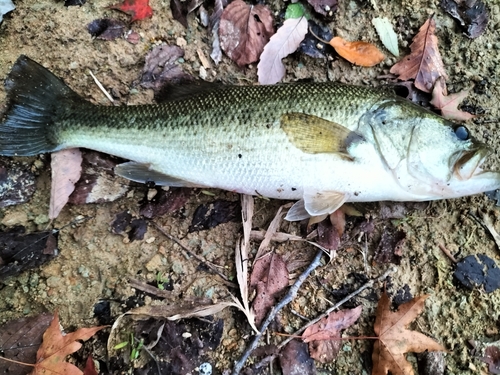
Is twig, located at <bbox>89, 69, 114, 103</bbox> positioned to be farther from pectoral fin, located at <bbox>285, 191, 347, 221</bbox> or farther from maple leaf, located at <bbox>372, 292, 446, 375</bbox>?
maple leaf, located at <bbox>372, 292, 446, 375</bbox>

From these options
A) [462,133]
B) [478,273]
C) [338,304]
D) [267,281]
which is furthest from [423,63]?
[267,281]

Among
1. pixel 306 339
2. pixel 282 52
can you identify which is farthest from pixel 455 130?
pixel 306 339

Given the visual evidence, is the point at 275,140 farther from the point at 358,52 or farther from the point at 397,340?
the point at 397,340

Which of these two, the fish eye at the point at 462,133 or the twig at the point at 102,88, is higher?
the fish eye at the point at 462,133

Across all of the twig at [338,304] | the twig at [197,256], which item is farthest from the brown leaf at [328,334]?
the twig at [197,256]

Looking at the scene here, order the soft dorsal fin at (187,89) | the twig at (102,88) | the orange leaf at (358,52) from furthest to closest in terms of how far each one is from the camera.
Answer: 1. the orange leaf at (358,52)
2. the twig at (102,88)
3. the soft dorsal fin at (187,89)

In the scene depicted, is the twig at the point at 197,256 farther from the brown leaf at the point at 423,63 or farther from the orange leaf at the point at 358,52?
the brown leaf at the point at 423,63

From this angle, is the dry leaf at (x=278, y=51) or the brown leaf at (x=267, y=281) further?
the dry leaf at (x=278, y=51)
